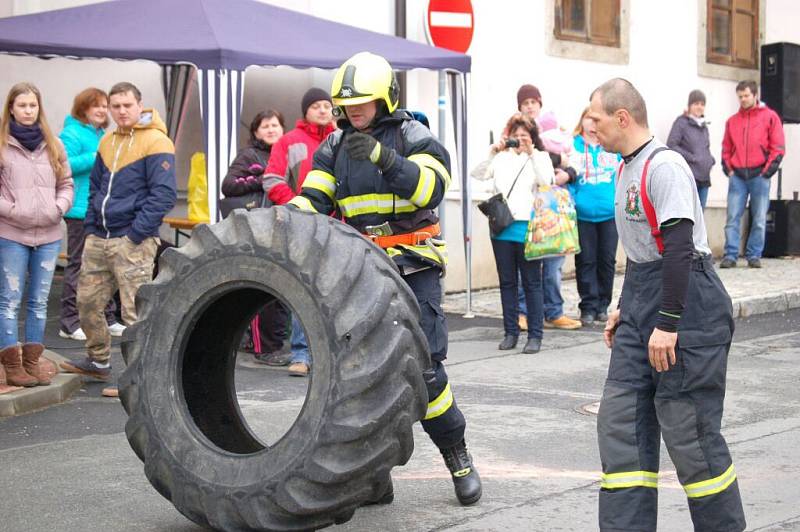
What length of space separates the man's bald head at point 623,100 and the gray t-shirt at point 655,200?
12cm

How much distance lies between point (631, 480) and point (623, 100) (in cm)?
134

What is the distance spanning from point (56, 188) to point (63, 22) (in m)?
3.60

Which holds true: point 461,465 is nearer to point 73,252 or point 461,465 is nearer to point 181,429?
point 181,429

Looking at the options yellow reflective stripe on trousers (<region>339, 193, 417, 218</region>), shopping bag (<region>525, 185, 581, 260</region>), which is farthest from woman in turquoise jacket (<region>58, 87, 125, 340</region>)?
yellow reflective stripe on trousers (<region>339, 193, 417, 218</region>)

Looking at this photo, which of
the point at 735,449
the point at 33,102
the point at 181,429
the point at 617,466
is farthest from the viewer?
the point at 33,102

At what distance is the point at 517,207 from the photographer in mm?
10297

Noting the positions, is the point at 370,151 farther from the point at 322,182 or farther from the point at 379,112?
the point at 322,182

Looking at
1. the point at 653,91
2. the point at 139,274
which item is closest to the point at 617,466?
the point at 139,274

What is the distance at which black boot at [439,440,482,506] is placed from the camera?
573cm

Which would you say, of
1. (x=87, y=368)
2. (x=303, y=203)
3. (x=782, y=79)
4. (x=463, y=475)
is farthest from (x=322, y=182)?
(x=782, y=79)

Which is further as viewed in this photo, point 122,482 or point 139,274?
point 139,274

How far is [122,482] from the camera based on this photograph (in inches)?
241

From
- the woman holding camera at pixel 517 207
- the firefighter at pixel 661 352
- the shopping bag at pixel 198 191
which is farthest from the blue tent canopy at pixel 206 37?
the firefighter at pixel 661 352

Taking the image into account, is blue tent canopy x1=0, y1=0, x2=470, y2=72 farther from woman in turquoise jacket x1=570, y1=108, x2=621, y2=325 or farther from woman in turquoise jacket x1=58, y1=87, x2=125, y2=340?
woman in turquoise jacket x1=570, y1=108, x2=621, y2=325
